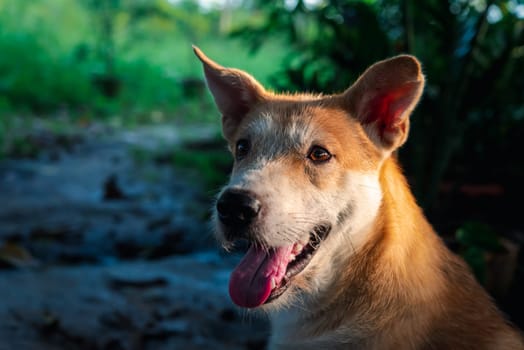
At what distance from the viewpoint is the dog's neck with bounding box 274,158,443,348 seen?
247 centimetres

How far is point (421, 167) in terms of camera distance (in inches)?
198

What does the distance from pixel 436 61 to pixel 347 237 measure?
3.49 metres

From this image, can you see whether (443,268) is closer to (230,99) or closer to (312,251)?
(312,251)

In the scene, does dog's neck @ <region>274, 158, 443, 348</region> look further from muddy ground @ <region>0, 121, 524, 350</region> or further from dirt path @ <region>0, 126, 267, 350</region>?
dirt path @ <region>0, 126, 267, 350</region>

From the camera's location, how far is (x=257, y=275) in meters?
2.60

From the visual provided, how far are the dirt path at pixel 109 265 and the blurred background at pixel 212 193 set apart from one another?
0.05 ft

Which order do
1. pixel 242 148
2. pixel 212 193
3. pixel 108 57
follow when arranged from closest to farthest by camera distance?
pixel 242 148
pixel 212 193
pixel 108 57

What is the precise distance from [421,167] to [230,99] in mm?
2351

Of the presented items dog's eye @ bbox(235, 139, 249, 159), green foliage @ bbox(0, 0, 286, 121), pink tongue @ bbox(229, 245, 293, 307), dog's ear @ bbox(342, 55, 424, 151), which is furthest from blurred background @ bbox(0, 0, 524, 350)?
green foliage @ bbox(0, 0, 286, 121)

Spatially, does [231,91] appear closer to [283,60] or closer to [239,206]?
[239,206]

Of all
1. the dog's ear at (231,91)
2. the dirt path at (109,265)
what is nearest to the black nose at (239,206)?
the dog's ear at (231,91)

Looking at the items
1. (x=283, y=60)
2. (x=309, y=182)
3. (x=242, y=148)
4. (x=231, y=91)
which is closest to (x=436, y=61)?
(x=283, y=60)

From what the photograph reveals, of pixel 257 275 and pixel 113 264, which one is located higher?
pixel 257 275

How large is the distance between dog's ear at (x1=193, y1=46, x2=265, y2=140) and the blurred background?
1.10 meters
